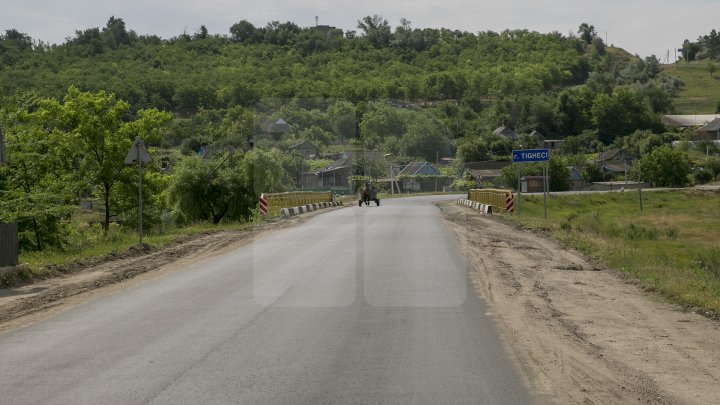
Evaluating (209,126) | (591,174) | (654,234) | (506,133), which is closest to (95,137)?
(209,126)

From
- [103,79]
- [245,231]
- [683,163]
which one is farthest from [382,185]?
[245,231]

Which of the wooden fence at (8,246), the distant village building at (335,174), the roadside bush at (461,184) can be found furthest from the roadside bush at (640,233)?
the distant village building at (335,174)

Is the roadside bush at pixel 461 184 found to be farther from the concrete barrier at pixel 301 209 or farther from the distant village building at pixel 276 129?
the concrete barrier at pixel 301 209

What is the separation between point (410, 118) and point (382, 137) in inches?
348

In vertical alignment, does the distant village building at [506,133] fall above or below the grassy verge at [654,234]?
above

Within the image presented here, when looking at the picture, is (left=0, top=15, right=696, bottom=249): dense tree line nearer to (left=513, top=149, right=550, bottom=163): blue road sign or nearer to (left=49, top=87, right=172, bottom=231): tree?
(left=49, top=87, right=172, bottom=231): tree

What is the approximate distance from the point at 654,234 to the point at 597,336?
38895 millimetres

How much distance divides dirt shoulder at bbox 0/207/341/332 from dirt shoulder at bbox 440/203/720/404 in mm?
6886

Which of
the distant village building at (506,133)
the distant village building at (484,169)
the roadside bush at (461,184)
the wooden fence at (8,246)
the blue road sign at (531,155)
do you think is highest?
the distant village building at (506,133)

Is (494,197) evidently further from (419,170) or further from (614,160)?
(614,160)

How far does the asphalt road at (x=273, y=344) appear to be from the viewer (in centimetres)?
779

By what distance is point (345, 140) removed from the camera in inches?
5443

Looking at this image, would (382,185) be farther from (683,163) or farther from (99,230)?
(99,230)

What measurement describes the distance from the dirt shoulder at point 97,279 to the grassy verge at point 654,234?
10.2 meters
